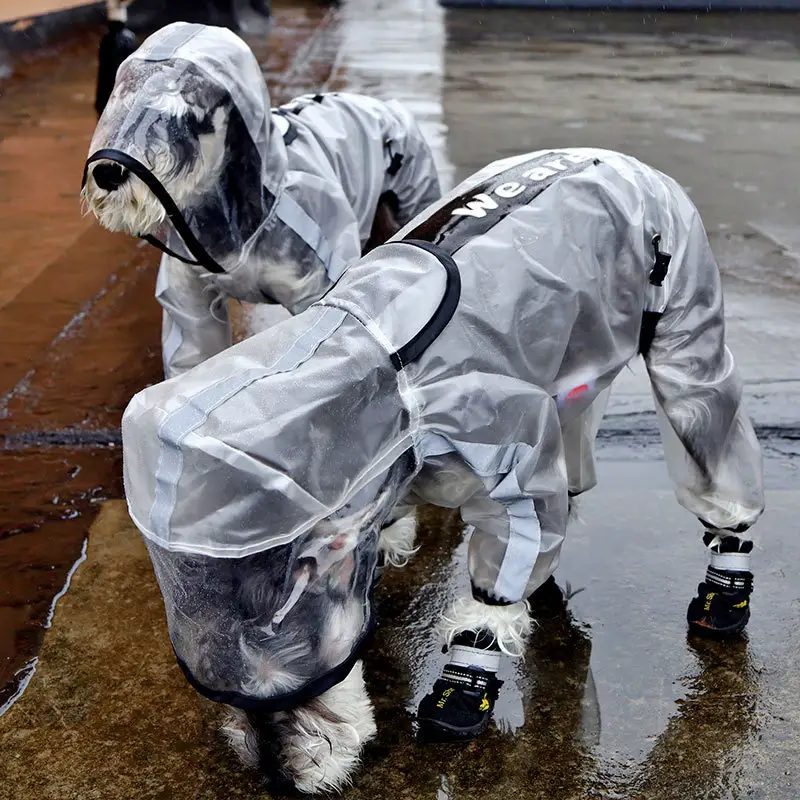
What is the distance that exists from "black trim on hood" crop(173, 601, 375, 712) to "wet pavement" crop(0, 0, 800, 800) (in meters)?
0.47

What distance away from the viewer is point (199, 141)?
323 cm

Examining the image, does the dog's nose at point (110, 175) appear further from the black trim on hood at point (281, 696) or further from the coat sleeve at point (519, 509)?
the black trim on hood at point (281, 696)

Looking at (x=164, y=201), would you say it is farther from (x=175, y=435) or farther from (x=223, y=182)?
(x=175, y=435)

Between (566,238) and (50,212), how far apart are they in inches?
194

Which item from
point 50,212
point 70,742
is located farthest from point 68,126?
point 70,742

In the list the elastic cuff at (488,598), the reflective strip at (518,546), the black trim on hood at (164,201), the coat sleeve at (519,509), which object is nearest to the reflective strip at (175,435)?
the coat sleeve at (519,509)

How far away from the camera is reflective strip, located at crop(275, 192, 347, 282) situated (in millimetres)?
3543

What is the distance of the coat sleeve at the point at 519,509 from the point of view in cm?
245

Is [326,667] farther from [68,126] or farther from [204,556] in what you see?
[68,126]

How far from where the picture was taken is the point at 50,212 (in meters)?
6.77

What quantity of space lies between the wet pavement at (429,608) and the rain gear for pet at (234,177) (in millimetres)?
813

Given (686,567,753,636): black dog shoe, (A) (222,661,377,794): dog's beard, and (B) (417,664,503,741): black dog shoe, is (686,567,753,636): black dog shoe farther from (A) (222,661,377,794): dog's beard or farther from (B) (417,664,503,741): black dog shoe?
(A) (222,661,377,794): dog's beard

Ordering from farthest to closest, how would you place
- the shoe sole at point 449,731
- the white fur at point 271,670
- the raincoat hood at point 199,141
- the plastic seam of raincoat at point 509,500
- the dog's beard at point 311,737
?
the raincoat hood at point 199,141 < the shoe sole at point 449,731 < the plastic seam of raincoat at point 509,500 < the dog's beard at point 311,737 < the white fur at point 271,670

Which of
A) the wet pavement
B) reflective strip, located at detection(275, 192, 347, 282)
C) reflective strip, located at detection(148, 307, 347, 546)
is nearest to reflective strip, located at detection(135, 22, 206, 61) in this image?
reflective strip, located at detection(275, 192, 347, 282)
